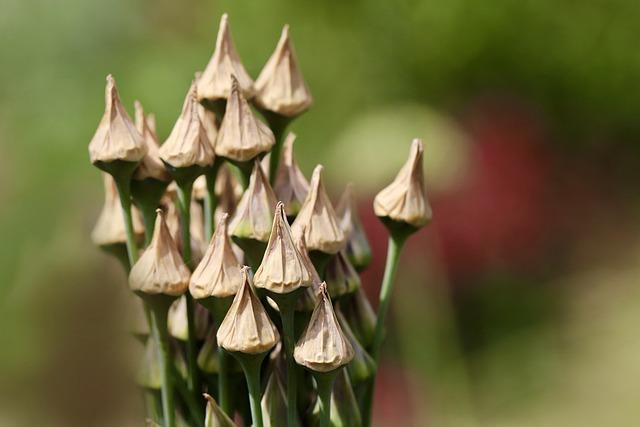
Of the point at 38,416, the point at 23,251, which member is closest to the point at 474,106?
the point at 23,251

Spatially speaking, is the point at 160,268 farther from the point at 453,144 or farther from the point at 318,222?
the point at 453,144

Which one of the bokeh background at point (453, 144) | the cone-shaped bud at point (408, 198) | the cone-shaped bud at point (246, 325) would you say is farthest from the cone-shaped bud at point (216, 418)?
the bokeh background at point (453, 144)

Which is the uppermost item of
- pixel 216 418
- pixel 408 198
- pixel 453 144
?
pixel 453 144

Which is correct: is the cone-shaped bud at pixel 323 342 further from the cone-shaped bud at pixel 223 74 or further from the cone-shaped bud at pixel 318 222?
the cone-shaped bud at pixel 223 74

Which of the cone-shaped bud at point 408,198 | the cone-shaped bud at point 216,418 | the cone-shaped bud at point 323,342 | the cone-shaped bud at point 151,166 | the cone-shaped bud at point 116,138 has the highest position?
the cone-shaped bud at point 116,138

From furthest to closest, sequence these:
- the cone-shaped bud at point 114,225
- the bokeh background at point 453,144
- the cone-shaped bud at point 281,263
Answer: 1. the bokeh background at point 453,144
2. the cone-shaped bud at point 114,225
3. the cone-shaped bud at point 281,263

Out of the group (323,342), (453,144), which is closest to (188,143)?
(323,342)

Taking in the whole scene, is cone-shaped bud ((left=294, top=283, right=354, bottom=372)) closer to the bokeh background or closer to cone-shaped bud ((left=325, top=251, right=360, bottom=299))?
cone-shaped bud ((left=325, top=251, right=360, bottom=299))
